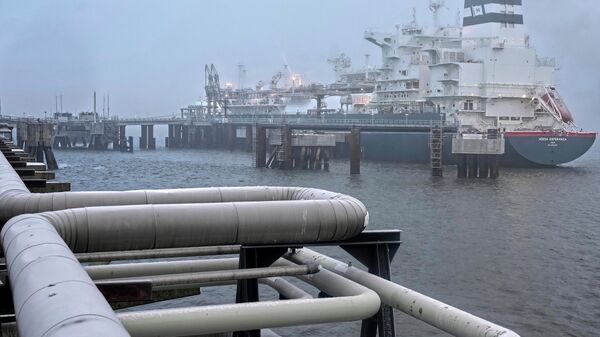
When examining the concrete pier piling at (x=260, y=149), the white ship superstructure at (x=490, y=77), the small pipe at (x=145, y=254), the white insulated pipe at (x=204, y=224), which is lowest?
the concrete pier piling at (x=260, y=149)

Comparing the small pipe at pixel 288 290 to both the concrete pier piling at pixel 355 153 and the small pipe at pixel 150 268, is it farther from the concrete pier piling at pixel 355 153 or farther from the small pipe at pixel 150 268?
the concrete pier piling at pixel 355 153

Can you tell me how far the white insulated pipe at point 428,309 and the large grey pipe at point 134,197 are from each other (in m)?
0.80

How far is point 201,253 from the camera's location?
9539mm

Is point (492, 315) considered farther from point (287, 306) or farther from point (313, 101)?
point (313, 101)

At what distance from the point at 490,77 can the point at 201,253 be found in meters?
73.2

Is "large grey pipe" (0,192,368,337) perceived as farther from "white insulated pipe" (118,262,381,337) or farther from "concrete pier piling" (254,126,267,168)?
"concrete pier piling" (254,126,267,168)

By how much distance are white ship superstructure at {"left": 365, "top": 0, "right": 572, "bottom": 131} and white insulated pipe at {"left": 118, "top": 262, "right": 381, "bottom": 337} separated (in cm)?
6940

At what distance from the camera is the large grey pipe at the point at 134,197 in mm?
8688

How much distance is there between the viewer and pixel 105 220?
303 inches

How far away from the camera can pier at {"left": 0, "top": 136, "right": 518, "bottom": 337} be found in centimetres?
543

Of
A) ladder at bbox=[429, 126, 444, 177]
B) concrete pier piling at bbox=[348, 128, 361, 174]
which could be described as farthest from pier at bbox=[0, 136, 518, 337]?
concrete pier piling at bbox=[348, 128, 361, 174]

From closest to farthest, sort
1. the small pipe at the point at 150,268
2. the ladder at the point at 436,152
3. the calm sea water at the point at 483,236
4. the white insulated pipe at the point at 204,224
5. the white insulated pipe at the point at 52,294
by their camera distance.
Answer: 1. the white insulated pipe at the point at 52,294
2. the white insulated pipe at the point at 204,224
3. the small pipe at the point at 150,268
4. the calm sea water at the point at 483,236
5. the ladder at the point at 436,152

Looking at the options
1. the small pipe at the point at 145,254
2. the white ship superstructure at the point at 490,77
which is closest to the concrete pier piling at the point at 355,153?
the white ship superstructure at the point at 490,77

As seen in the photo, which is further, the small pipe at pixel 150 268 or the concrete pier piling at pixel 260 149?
the concrete pier piling at pixel 260 149
